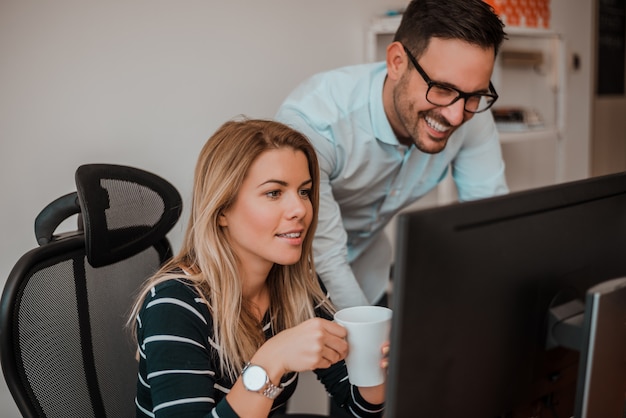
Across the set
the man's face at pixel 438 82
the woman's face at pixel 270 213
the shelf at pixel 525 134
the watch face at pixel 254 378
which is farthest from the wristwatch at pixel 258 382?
the shelf at pixel 525 134

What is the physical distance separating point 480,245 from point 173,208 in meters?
0.74

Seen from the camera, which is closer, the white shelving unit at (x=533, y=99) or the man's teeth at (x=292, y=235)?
the man's teeth at (x=292, y=235)

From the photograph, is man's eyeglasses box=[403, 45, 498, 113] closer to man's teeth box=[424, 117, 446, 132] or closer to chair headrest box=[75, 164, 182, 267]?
man's teeth box=[424, 117, 446, 132]

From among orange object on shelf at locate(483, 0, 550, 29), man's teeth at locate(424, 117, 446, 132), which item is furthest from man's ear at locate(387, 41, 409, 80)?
orange object on shelf at locate(483, 0, 550, 29)

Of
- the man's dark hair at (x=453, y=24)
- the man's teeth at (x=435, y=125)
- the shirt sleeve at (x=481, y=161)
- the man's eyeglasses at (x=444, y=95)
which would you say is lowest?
the shirt sleeve at (x=481, y=161)

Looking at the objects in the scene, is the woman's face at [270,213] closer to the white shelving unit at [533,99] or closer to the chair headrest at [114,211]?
the chair headrest at [114,211]

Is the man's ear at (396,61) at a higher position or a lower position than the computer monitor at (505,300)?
higher

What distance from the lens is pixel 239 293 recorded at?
124cm

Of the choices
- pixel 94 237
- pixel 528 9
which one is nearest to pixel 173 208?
pixel 94 237

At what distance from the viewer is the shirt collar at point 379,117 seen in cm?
166

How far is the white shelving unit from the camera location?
3047 millimetres

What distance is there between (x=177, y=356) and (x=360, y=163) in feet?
2.54

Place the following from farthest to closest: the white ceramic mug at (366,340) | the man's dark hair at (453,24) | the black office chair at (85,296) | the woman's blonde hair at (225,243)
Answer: the man's dark hair at (453,24)
the woman's blonde hair at (225,243)
the black office chair at (85,296)
the white ceramic mug at (366,340)

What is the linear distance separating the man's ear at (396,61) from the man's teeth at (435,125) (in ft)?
0.45
